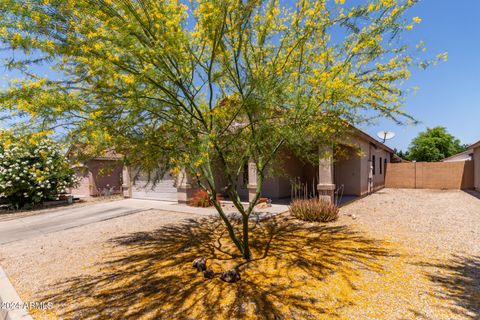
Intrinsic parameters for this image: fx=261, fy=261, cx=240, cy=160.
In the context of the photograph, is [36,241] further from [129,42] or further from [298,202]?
[298,202]

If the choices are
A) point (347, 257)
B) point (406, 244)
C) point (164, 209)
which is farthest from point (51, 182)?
point (406, 244)

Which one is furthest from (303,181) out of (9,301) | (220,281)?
(9,301)

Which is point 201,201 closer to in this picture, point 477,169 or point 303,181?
point 303,181

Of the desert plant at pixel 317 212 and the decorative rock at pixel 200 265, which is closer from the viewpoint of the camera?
the decorative rock at pixel 200 265

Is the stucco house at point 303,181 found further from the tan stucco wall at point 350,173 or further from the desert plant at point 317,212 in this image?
the desert plant at point 317,212

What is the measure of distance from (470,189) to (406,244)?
18.4 m

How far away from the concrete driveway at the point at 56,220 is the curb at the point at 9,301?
3700mm

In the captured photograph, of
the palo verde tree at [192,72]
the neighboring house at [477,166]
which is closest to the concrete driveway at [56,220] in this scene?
the palo verde tree at [192,72]

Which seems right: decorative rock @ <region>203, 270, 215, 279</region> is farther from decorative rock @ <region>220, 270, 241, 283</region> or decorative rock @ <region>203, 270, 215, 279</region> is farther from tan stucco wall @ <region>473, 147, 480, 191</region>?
tan stucco wall @ <region>473, 147, 480, 191</region>

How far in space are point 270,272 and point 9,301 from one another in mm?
4252

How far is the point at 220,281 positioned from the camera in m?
4.45

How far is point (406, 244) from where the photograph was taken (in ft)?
20.3

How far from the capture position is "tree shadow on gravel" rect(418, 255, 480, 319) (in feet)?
11.4

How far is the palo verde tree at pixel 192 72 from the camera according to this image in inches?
149
